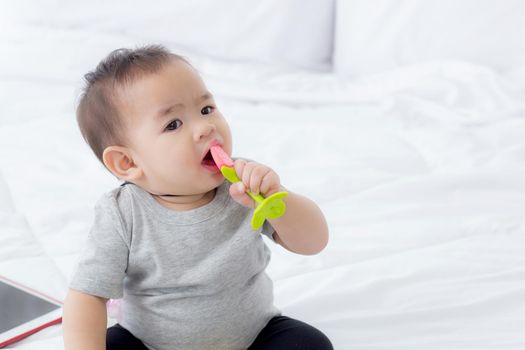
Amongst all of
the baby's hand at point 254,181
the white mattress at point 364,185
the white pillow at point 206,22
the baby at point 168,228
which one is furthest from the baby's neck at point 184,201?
the white pillow at point 206,22

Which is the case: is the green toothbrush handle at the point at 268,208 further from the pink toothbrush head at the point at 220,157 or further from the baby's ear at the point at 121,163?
the baby's ear at the point at 121,163

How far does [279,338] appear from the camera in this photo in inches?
33.9

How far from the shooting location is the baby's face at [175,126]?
78cm

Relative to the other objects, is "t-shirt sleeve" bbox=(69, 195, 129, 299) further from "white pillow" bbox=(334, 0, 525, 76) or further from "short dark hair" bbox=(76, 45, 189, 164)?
"white pillow" bbox=(334, 0, 525, 76)

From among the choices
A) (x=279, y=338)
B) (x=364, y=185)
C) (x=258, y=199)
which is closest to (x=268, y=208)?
(x=258, y=199)

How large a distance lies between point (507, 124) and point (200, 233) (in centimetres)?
94

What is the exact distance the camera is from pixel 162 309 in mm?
842

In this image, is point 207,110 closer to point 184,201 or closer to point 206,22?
point 184,201

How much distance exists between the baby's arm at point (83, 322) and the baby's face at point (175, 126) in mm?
173

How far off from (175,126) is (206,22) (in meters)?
1.18

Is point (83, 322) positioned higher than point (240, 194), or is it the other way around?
point (240, 194)

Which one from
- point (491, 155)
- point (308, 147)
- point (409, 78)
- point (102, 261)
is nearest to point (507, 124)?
point (491, 155)

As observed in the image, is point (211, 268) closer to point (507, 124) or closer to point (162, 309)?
point (162, 309)

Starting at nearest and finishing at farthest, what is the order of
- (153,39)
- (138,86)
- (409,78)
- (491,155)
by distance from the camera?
1. (138,86)
2. (491,155)
3. (409,78)
4. (153,39)
